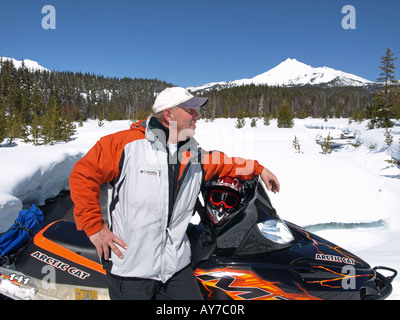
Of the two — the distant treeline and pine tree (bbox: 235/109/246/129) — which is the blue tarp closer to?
pine tree (bbox: 235/109/246/129)

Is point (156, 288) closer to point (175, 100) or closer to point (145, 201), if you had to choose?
point (145, 201)

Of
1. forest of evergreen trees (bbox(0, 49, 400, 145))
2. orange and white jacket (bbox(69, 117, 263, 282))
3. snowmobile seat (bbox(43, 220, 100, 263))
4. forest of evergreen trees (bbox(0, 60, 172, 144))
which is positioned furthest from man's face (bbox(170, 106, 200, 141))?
forest of evergreen trees (bbox(0, 60, 172, 144))

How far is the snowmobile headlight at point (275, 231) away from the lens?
1997mm

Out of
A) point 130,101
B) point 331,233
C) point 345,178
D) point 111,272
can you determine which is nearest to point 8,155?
point 111,272

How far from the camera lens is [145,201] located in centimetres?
158

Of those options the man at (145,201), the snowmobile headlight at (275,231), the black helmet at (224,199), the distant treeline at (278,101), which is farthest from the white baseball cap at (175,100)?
the distant treeline at (278,101)

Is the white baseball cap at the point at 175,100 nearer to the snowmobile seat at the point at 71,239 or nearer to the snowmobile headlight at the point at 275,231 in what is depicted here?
the snowmobile headlight at the point at 275,231

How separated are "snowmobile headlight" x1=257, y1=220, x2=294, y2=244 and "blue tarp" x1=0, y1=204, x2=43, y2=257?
195 centimetres

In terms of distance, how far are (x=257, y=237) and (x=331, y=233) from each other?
149 inches

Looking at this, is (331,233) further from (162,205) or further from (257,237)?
(162,205)

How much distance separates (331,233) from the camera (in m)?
5.01

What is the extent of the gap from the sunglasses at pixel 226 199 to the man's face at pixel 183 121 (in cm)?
55

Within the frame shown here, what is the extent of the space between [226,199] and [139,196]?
757 mm
